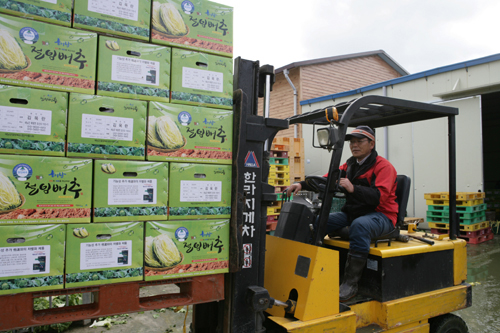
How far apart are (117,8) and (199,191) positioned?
4.14 ft

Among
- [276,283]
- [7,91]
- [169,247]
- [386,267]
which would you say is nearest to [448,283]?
[386,267]

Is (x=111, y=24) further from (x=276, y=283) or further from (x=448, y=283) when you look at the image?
(x=448, y=283)

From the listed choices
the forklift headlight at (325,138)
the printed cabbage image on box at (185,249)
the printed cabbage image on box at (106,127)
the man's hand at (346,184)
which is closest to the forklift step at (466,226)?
the man's hand at (346,184)

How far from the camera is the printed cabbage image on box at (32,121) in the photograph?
6.28 ft

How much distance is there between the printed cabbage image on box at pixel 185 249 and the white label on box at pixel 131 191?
0.16 m

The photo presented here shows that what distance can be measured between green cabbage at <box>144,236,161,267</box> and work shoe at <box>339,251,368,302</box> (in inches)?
69.6

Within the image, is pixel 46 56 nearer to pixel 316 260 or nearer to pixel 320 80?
pixel 316 260

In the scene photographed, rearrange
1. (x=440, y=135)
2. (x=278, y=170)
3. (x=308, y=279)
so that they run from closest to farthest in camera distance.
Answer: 1. (x=308, y=279)
2. (x=440, y=135)
3. (x=278, y=170)

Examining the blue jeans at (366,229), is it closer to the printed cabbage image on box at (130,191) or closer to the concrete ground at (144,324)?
the printed cabbage image on box at (130,191)

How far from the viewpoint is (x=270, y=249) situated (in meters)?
3.33

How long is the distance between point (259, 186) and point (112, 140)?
108cm

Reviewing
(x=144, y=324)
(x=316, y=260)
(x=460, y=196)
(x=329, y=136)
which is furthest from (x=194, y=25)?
(x=460, y=196)

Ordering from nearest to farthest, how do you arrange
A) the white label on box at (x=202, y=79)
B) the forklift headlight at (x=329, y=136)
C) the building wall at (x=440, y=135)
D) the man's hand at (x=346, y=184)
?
the white label on box at (x=202, y=79) < the forklift headlight at (x=329, y=136) < the man's hand at (x=346, y=184) < the building wall at (x=440, y=135)

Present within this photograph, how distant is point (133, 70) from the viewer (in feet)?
7.32
